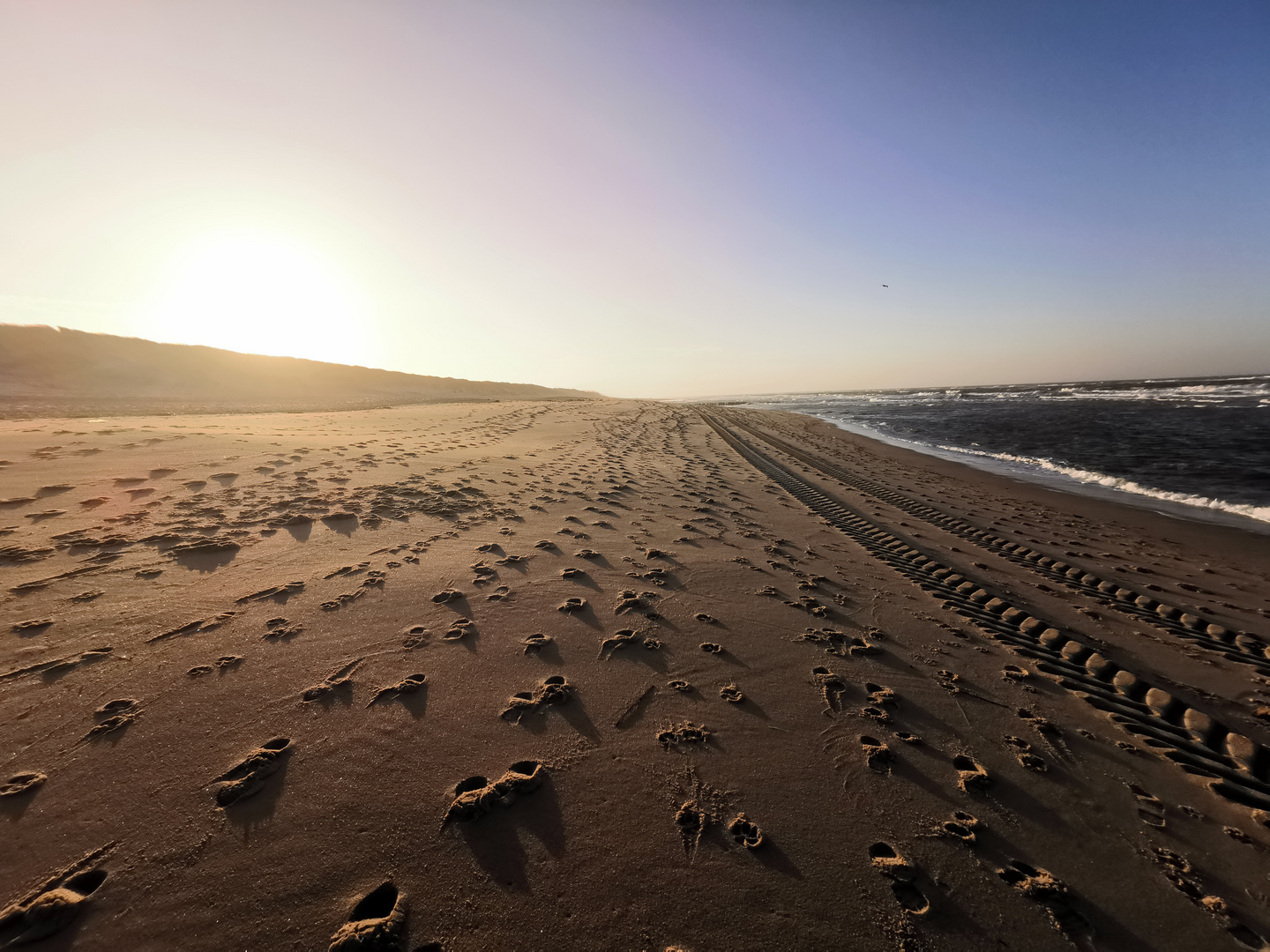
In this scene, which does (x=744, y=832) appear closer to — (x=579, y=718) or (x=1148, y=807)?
(x=579, y=718)

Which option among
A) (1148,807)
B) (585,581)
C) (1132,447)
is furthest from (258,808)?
(1132,447)

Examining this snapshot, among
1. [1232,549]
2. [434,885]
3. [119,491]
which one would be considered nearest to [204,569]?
[119,491]

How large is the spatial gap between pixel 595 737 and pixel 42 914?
2368 millimetres

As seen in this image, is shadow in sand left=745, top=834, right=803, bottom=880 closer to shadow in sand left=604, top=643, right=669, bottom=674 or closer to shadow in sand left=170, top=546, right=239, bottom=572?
shadow in sand left=604, top=643, right=669, bottom=674

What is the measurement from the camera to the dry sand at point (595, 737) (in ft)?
6.70

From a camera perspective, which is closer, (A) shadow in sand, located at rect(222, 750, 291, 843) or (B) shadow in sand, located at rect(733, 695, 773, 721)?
(A) shadow in sand, located at rect(222, 750, 291, 843)

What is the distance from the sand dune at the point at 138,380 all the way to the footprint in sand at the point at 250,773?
1771cm

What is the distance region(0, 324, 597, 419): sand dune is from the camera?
58.9ft

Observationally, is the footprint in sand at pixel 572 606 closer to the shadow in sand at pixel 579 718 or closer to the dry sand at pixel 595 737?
the dry sand at pixel 595 737

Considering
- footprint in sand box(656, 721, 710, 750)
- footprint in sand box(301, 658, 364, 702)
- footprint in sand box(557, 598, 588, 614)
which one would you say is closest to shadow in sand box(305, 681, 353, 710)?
footprint in sand box(301, 658, 364, 702)

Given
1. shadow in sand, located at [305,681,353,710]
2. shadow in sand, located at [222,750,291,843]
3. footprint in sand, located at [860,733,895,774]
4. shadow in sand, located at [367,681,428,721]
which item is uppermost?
shadow in sand, located at [305,681,353,710]

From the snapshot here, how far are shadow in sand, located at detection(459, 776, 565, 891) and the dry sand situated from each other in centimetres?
2

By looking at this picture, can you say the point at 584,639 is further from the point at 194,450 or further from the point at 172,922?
the point at 194,450

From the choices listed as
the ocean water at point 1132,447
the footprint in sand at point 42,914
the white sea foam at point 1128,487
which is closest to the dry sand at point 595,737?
the footprint in sand at point 42,914
